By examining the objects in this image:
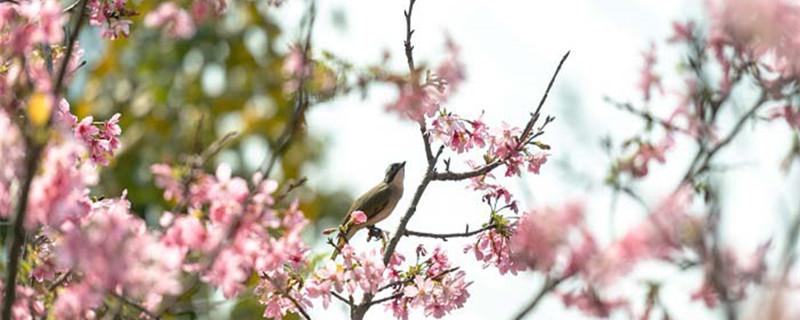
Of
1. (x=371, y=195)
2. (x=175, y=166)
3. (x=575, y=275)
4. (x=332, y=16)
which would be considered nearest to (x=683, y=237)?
(x=575, y=275)

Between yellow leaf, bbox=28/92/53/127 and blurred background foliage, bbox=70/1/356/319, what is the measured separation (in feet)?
25.8

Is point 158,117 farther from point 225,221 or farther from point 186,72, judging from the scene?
point 225,221

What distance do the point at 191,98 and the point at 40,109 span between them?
29.6ft

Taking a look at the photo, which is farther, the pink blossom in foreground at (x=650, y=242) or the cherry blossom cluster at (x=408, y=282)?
the cherry blossom cluster at (x=408, y=282)

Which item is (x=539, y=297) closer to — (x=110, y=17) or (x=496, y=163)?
(x=496, y=163)

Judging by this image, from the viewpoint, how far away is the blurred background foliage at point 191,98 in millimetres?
11008

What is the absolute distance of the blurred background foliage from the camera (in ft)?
36.1

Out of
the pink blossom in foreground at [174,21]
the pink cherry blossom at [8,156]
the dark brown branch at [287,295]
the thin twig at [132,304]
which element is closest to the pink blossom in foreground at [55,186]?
the pink cherry blossom at [8,156]

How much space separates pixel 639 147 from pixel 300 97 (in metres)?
1.91

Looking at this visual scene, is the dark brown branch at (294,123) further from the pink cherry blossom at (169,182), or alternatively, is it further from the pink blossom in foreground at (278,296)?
the pink blossom in foreground at (278,296)

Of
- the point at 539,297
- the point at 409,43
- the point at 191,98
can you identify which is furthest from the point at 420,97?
the point at 191,98

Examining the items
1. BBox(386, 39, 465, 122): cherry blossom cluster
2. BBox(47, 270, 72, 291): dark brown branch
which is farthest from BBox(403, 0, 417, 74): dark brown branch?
BBox(47, 270, 72, 291): dark brown branch

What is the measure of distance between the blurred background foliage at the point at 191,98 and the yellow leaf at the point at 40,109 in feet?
25.8

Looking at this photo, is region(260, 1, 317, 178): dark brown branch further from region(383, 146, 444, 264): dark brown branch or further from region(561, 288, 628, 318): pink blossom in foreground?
region(383, 146, 444, 264): dark brown branch
